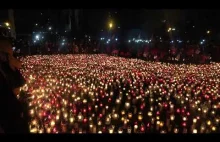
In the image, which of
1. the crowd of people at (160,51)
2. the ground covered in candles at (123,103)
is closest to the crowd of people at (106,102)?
the ground covered in candles at (123,103)

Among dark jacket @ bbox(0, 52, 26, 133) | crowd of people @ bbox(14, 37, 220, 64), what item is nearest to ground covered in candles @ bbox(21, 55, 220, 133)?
dark jacket @ bbox(0, 52, 26, 133)

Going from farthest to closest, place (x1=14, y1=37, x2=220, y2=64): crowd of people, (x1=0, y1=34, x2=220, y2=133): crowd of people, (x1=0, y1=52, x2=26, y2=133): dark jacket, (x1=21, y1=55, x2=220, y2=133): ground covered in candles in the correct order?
(x1=14, y1=37, x2=220, y2=64): crowd of people
(x1=21, y1=55, x2=220, y2=133): ground covered in candles
(x1=0, y1=34, x2=220, y2=133): crowd of people
(x1=0, y1=52, x2=26, y2=133): dark jacket

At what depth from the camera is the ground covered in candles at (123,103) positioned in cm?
789

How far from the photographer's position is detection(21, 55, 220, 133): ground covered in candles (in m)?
7.89

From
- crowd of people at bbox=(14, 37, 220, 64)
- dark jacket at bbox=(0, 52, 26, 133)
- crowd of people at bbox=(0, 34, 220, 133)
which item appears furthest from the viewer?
crowd of people at bbox=(14, 37, 220, 64)

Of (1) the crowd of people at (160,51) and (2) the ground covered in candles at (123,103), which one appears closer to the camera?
(2) the ground covered in candles at (123,103)

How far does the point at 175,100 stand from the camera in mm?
10938

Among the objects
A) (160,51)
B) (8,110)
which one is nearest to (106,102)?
(8,110)

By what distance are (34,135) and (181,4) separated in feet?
3.23

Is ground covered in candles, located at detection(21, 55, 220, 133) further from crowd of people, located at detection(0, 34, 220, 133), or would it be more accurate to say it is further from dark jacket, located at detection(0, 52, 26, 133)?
dark jacket, located at detection(0, 52, 26, 133)

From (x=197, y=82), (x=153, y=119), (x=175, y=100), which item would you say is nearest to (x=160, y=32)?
(x=197, y=82)

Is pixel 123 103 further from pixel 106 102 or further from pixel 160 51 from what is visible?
pixel 160 51

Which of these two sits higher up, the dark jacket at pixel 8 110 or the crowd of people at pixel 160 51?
the dark jacket at pixel 8 110

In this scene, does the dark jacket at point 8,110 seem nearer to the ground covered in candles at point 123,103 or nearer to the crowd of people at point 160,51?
the ground covered in candles at point 123,103
